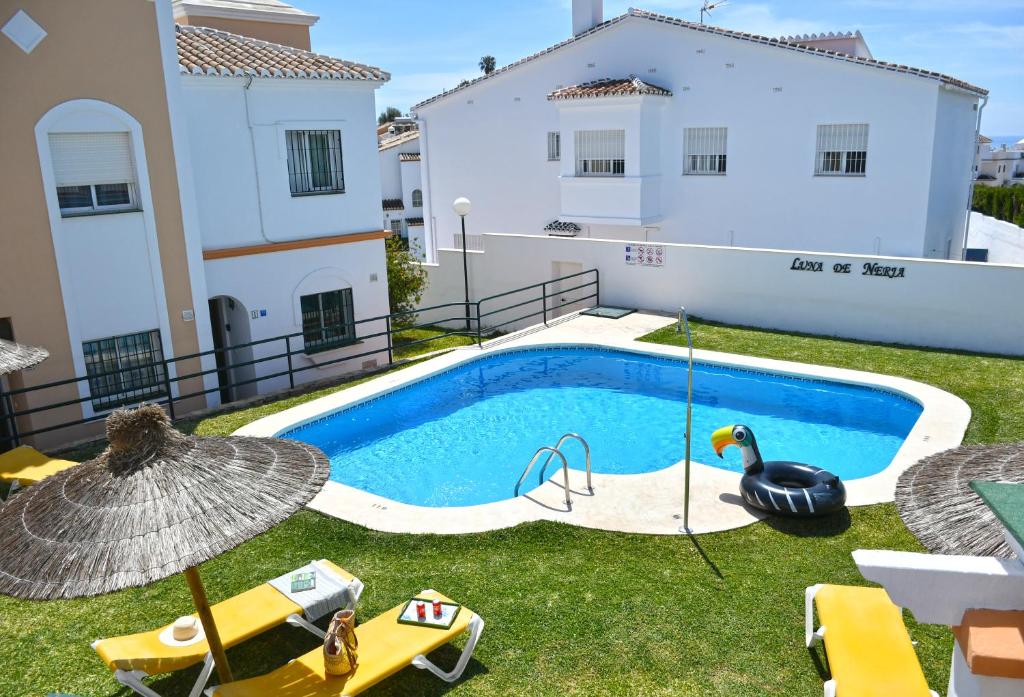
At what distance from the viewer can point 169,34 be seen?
1474 centimetres

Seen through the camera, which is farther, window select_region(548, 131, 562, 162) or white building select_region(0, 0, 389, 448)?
window select_region(548, 131, 562, 162)

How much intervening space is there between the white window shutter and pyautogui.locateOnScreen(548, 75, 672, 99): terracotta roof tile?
1454cm

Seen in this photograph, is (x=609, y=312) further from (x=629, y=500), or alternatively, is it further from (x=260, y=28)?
(x=260, y=28)

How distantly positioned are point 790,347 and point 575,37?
14.1 m

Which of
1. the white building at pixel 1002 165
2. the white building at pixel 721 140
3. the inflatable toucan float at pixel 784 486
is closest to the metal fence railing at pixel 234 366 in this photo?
the white building at pixel 721 140

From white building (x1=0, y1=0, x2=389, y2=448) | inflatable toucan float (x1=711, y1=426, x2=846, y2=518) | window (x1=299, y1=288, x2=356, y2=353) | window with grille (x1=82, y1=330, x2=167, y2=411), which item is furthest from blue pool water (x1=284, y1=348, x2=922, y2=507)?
window with grille (x1=82, y1=330, x2=167, y2=411)

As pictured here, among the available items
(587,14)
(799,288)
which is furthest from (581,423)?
(587,14)

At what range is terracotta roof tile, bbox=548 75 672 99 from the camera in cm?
2409

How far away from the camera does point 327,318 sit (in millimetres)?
19094

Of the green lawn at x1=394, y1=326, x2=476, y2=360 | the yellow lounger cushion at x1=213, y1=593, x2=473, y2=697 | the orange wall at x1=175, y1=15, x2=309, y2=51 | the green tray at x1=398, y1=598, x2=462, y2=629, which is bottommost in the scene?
the green lawn at x1=394, y1=326, x2=476, y2=360

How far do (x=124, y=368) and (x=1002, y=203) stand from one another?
44367 mm

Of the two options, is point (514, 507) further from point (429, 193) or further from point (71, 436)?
point (429, 193)

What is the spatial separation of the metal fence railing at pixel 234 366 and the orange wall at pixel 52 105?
27 cm

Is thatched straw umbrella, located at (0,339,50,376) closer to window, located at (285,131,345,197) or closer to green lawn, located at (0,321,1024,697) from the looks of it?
green lawn, located at (0,321,1024,697)
